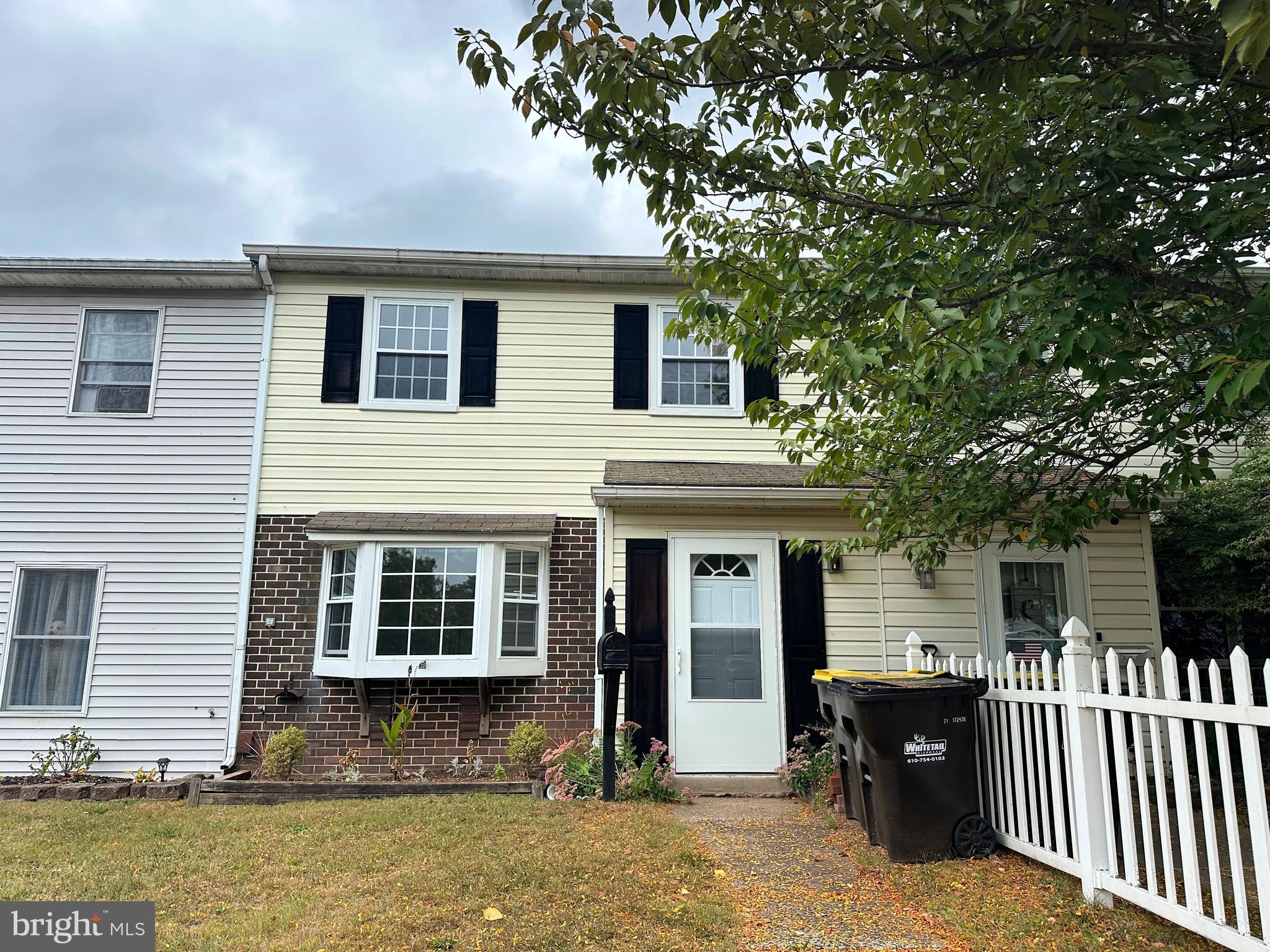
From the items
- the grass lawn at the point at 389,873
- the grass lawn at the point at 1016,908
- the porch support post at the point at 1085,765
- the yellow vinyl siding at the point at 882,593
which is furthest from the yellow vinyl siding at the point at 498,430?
the grass lawn at the point at 1016,908

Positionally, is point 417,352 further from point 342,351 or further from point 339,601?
point 339,601

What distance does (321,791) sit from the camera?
707cm

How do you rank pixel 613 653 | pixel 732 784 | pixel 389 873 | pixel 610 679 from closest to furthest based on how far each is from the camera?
pixel 389 873, pixel 613 653, pixel 610 679, pixel 732 784

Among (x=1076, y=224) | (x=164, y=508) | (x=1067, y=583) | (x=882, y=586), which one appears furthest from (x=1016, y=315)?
(x=164, y=508)

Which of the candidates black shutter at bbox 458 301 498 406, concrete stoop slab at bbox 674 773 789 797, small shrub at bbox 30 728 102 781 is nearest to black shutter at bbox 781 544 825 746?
concrete stoop slab at bbox 674 773 789 797

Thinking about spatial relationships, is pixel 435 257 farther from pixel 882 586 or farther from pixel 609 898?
pixel 609 898

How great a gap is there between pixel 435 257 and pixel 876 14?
675 centimetres

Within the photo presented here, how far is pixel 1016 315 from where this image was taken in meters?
3.96

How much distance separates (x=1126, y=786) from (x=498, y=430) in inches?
259

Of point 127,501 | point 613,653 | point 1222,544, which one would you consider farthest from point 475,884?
point 1222,544

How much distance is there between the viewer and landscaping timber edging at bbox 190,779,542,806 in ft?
23.1

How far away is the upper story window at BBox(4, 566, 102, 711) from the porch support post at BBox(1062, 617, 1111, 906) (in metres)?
8.88

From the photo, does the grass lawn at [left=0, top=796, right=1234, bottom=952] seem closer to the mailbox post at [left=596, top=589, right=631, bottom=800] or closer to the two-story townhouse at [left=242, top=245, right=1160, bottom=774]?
the mailbox post at [left=596, top=589, right=631, bottom=800]

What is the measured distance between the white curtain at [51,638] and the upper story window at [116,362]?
1857mm
